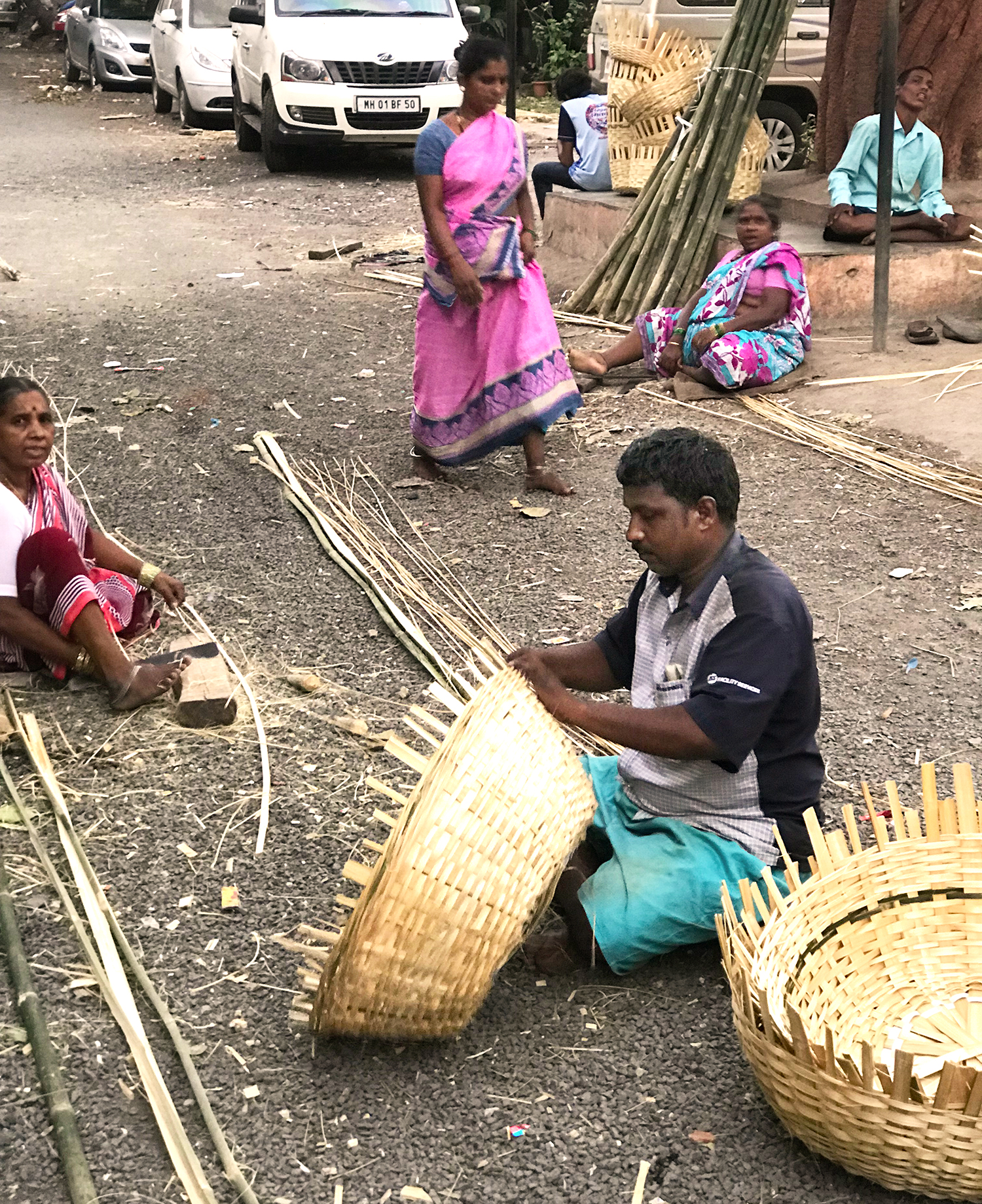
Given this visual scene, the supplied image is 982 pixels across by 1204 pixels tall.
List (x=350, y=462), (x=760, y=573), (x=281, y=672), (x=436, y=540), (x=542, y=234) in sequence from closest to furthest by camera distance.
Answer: (x=760, y=573), (x=281, y=672), (x=436, y=540), (x=350, y=462), (x=542, y=234)

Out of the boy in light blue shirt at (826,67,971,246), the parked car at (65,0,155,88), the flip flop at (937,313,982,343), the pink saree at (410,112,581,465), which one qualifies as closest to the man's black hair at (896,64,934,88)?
the boy in light blue shirt at (826,67,971,246)

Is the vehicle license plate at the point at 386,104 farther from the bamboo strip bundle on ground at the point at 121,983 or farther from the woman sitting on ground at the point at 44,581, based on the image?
the bamboo strip bundle on ground at the point at 121,983

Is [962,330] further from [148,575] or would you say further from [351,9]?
[351,9]

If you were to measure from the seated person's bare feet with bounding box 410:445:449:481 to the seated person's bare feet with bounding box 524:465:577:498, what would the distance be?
1.22 feet

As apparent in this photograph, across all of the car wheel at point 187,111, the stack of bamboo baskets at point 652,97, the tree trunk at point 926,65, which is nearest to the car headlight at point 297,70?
the car wheel at point 187,111

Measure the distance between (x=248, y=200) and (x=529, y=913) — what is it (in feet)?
33.3

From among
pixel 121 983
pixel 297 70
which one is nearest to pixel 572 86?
pixel 297 70

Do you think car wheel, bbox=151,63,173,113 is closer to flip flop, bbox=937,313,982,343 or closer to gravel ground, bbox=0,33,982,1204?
gravel ground, bbox=0,33,982,1204

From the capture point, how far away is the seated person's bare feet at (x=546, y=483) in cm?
547

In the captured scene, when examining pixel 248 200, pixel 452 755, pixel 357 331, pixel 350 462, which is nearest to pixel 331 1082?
pixel 452 755

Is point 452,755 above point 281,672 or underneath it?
above

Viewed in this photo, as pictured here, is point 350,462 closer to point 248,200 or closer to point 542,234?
point 542,234

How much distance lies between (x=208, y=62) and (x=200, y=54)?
0.11 meters

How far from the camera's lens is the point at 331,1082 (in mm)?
2490
